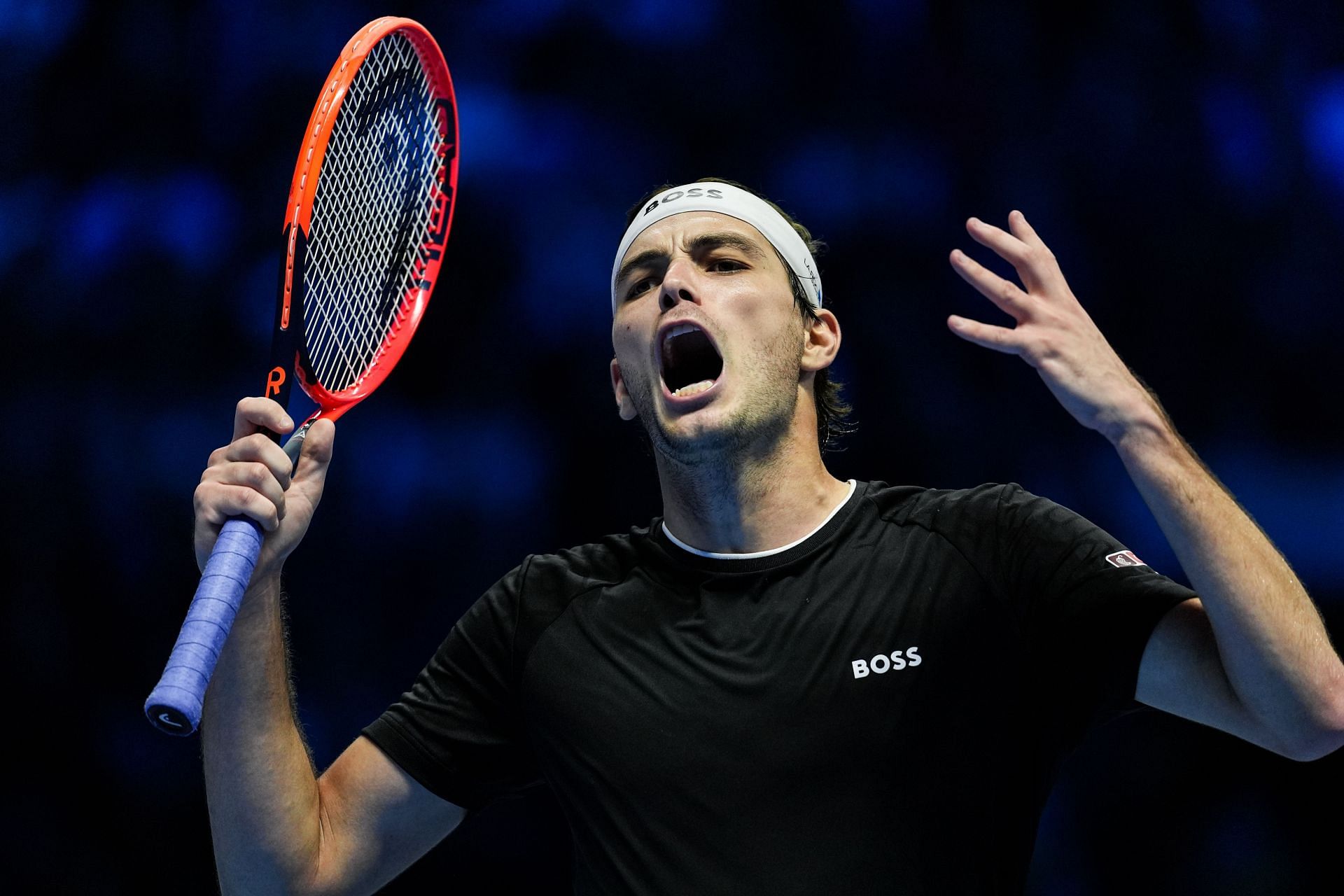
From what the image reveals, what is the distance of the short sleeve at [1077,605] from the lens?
1587 mm

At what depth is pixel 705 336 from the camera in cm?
211

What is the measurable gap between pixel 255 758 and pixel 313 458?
0.39m

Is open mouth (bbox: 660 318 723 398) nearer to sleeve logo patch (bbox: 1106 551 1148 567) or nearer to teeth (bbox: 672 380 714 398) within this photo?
teeth (bbox: 672 380 714 398)

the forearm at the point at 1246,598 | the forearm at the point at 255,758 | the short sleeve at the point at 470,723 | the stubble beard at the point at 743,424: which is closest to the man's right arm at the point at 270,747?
the forearm at the point at 255,758

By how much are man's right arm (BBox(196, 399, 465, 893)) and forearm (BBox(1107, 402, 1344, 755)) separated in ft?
3.26

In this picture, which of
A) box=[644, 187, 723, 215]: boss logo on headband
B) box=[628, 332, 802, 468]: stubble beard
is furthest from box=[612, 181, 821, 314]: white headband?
box=[628, 332, 802, 468]: stubble beard

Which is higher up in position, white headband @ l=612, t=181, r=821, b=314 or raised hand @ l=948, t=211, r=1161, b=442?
white headband @ l=612, t=181, r=821, b=314

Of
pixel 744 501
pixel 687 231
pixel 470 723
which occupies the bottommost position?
pixel 470 723

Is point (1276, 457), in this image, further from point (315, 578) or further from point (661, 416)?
point (315, 578)

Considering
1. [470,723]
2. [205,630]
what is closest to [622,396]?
[470,723]

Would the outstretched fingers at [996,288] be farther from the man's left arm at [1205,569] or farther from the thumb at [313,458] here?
the thumb at [313,458]

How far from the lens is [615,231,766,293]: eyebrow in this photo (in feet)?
6.86

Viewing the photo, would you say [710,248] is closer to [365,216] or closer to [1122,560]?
[365,216]

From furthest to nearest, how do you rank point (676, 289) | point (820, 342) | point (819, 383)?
point (819, 383) < point (820, 342) < point (676, 289)
